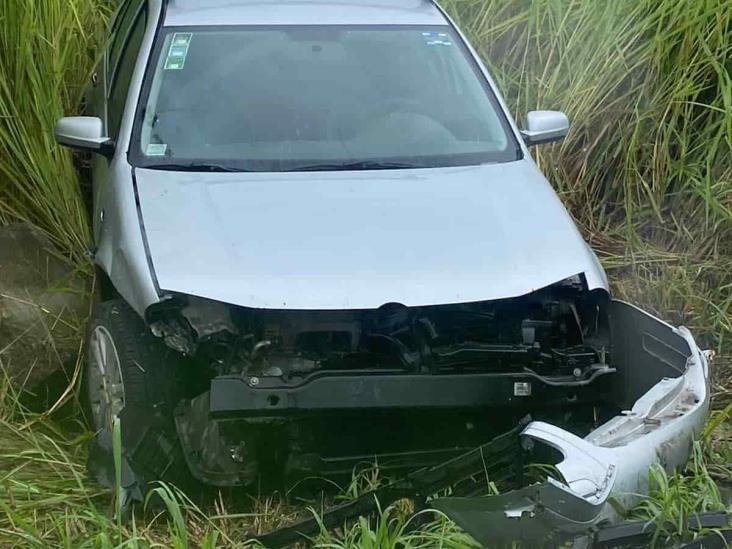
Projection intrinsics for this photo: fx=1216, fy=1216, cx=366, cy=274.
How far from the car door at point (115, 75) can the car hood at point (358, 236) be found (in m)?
0.56

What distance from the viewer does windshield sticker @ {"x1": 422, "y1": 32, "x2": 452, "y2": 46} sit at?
5.18m

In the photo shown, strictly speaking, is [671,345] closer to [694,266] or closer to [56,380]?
[694,266]

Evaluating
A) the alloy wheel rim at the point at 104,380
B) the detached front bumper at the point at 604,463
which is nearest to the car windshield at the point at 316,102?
the alloy wheel rim at the point at 104,380

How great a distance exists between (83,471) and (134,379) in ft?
1.82

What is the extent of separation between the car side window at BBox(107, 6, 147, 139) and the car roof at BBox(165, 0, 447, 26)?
9.6 inches

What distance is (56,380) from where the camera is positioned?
5121mm

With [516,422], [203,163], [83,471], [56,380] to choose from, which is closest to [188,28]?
[203,163]

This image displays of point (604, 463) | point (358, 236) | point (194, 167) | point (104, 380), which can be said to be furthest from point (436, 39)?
point (604, 463)

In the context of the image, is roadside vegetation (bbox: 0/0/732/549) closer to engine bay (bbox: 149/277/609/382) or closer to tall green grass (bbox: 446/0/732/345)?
tall green grass (bbox: 446/0/732/345)

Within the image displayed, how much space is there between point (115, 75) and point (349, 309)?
2515 millimetres

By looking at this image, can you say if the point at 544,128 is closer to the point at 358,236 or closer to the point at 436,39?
the point at 436,39

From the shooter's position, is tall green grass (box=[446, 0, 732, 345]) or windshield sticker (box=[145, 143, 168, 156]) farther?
tall green grass (box=[446, 0, 732, 345])

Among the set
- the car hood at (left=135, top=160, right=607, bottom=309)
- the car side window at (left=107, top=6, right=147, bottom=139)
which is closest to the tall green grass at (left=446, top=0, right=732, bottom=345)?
the car hood at (left=135, top=160, right=607, bottom=309)

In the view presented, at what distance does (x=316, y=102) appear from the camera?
4.85 m
